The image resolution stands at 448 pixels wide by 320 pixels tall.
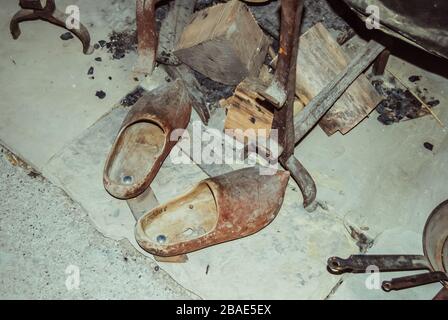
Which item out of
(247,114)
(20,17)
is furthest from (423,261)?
(20,17)

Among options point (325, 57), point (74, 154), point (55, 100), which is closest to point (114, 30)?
point (55, 100)

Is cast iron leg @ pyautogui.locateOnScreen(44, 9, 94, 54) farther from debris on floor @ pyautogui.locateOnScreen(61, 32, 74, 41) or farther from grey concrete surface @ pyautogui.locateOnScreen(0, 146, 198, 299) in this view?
grey concrete surface @ pyautogui.locateOnScreen(0, 146, 198, 299)

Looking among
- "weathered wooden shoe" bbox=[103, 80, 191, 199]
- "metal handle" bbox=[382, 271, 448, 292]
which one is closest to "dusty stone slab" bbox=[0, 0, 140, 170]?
"weathered wooden shoe" bbox=[103, 80, 191, 199]

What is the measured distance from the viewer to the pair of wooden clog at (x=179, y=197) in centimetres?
273

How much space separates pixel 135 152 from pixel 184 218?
1.77 ft

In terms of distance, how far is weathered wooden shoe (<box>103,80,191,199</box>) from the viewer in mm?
2908

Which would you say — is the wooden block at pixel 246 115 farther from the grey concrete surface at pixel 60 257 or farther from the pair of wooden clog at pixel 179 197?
the grey concrete surface at pixel 60 257

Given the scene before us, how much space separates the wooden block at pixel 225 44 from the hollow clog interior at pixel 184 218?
83 centimetres

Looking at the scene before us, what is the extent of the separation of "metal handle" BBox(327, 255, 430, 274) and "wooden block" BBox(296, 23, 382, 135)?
908 millimetres

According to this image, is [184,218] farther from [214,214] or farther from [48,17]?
[48,17]

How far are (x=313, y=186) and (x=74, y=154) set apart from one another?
5.04 feet

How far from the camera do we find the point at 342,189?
3.08 meters

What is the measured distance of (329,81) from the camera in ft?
10.4

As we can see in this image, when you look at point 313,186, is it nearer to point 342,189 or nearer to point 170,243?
point 342,189
